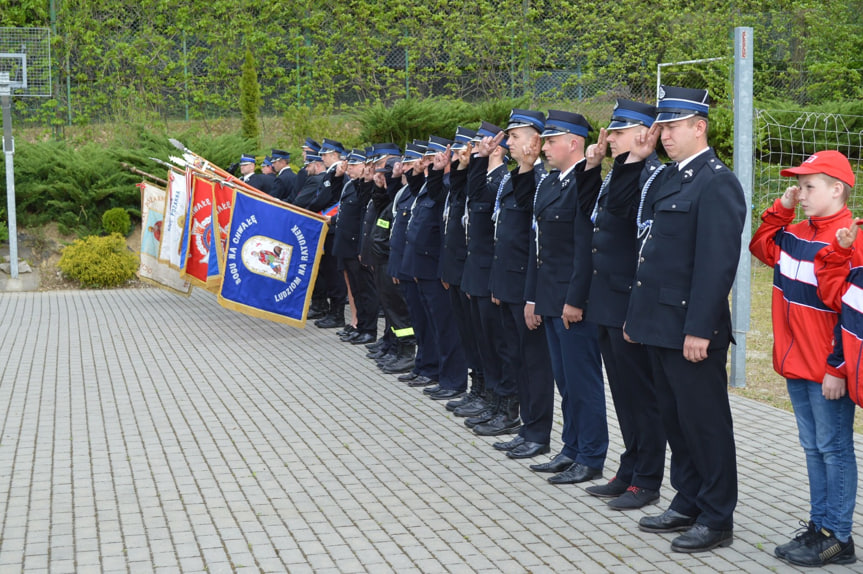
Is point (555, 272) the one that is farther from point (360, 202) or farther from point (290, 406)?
point (360, 202)

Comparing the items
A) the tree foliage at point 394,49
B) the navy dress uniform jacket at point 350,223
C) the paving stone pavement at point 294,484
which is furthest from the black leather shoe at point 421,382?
the tree foliage at point 394,49

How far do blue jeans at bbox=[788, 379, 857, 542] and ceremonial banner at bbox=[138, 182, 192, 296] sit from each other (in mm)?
10719

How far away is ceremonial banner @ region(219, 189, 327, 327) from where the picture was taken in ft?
39.3

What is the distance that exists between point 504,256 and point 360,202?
15.6 ft

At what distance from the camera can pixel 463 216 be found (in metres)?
8.01

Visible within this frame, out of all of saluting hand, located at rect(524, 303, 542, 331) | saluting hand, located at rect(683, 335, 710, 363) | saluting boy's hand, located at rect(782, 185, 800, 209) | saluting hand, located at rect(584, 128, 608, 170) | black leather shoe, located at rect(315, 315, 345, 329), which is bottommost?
black leather shoe, located at rect(315, 315, 345, 329)

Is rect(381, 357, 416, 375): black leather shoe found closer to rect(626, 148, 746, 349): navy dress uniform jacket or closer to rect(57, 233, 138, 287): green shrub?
rect(626, 148, 746, 349): navy dress uniform jacket

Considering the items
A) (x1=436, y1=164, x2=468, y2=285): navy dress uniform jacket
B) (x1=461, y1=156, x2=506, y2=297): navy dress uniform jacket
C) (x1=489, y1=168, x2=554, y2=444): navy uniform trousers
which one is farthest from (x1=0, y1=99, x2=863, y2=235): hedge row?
(x1=489, y1=168, x2=554, y2=444): navy uniform trousers

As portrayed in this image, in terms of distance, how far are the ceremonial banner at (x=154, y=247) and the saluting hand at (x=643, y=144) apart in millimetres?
9809

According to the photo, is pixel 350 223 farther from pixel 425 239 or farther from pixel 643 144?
pixel 643 144

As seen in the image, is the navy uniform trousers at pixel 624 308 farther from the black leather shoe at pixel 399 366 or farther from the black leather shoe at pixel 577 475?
the black leather shoe at pixel 399 366

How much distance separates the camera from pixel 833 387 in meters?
4.55

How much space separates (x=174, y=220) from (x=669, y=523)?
10236mm

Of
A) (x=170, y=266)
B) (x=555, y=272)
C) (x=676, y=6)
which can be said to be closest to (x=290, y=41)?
(x=676, y=6)
